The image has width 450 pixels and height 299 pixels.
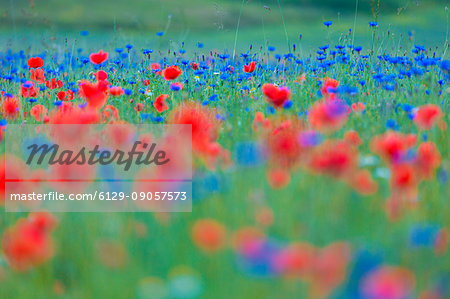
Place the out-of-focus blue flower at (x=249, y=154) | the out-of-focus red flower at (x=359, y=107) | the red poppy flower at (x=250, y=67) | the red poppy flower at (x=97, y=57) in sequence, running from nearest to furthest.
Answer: the out-of-focus blue flower at (x=249, y=154) < the out-of-focus red flower at (x=359, y=107) < the red poppy flower at (x=97, y=57) < the red poppy flower at (x=250, y=67)

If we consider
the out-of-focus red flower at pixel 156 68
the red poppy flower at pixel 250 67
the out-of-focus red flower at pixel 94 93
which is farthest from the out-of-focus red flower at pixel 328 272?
the out-of-focus red flower at pixel 156 68

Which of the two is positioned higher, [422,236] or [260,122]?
[422,236]

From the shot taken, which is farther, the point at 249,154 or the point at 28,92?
the point at 28,92

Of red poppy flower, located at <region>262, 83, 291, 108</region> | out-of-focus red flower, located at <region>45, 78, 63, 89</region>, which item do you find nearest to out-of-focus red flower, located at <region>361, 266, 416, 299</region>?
red poppy flower, located at <region>262, 83, 291, 108</region>

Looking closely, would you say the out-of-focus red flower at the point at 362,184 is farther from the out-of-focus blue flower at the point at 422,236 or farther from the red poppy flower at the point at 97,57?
the red poppy flower at the point at 97,57

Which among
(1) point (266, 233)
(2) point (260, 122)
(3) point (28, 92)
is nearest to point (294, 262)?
(1) point (266, 233)

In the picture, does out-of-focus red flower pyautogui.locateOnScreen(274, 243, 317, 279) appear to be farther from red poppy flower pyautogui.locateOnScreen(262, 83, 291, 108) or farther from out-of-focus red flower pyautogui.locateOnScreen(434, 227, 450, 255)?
red poppy flower pyautogui.locateOnScreen(262, 83, 291, 108)

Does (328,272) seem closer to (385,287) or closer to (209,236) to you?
(385,287)

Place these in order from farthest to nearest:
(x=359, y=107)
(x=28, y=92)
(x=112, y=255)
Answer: (x=28, y=92) → (x=359, y=107) → (x=112, y=255)

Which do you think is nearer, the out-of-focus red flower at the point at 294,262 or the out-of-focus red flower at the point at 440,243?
the out-of-focus red flower at the point at 294,262

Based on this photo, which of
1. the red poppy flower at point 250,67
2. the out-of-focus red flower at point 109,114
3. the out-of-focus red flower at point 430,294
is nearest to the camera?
the out-of-focus red flower at point 430,294

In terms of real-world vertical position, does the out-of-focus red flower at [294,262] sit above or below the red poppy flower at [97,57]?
above

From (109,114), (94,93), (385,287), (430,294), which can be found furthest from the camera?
(109,114)

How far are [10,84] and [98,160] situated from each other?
3.10m
